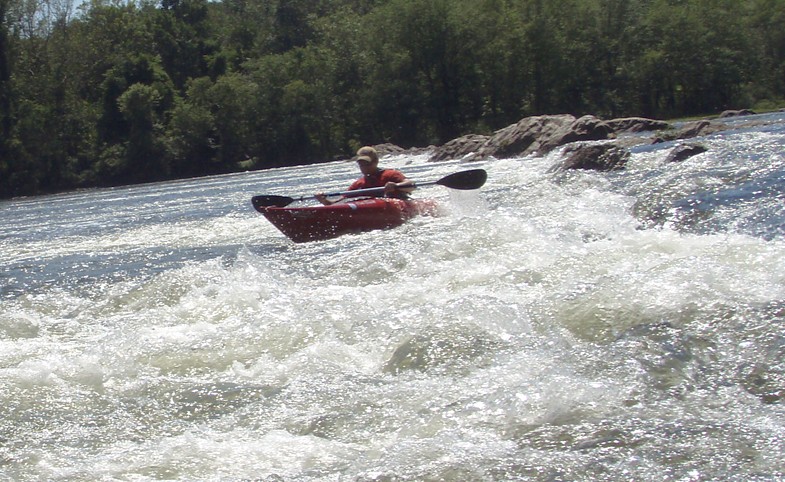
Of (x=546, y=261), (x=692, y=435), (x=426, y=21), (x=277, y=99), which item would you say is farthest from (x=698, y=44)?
(x=692, y=435)

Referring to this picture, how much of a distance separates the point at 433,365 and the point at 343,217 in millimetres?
6737

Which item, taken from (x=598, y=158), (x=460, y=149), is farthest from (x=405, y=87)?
(x=598, y=158)

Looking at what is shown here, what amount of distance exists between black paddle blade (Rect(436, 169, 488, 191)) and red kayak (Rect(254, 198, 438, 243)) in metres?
1.31

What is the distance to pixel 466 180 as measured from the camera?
13.3 meters

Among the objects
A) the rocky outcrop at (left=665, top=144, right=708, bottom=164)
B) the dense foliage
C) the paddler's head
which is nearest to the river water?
the paddler's head

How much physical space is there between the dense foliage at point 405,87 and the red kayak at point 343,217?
3897 centimetres

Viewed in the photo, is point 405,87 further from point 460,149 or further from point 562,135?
point 562,135

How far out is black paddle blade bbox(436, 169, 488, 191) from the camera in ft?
43.2

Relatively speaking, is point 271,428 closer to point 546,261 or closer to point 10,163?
point 546,261

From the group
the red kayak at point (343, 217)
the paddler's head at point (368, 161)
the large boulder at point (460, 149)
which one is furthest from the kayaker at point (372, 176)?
the large boulder at point (460, 149)

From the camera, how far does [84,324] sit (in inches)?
299

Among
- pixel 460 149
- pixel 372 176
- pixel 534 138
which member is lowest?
pixel 460 149

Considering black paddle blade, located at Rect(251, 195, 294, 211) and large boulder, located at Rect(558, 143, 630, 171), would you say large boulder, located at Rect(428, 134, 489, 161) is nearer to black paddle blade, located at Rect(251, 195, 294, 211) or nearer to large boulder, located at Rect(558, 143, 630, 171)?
large boulder, located at Rect(558, 143, 630, 171)

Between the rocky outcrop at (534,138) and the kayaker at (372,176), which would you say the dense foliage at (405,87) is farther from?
the kayaker at (372,176)
